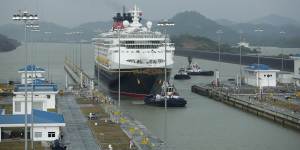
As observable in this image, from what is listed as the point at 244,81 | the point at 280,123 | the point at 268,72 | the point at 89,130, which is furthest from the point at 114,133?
the point at 244,81

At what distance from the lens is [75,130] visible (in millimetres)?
25328

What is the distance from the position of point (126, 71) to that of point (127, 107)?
559cm

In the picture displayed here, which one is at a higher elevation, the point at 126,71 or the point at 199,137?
the point at 126,71

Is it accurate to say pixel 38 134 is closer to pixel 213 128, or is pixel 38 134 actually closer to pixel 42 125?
pixel 42 125

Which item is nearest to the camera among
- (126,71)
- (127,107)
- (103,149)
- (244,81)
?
(103,149)

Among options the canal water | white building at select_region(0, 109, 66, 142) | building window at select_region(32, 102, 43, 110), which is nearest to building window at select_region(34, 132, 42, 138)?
white building at select_region(0, 109, 66, 142)

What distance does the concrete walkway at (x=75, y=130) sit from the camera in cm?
2181

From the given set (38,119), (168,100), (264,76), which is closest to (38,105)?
(38,119)

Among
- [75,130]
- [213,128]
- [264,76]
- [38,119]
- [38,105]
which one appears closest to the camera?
[38,119]

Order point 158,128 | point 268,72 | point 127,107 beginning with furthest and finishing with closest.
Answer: point 268,72 → point 127,107 → point 158,128

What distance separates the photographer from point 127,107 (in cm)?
3756

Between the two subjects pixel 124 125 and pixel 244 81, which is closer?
pixel 124 125

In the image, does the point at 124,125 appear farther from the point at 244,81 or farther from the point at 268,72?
the point at 244,81

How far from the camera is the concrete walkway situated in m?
21.8
